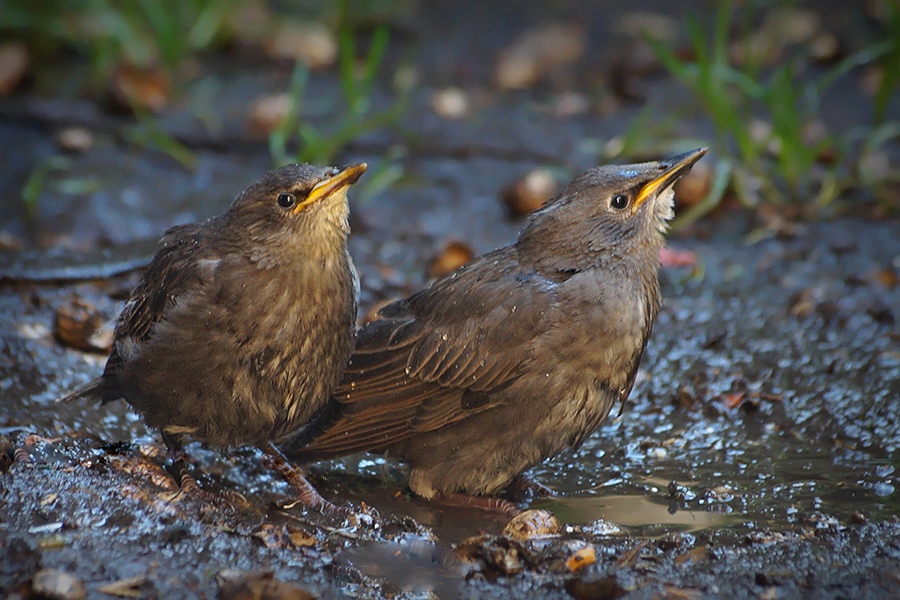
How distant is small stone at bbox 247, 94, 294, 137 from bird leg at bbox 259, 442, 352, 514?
11.6ft

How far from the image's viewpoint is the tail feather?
482 centimetres

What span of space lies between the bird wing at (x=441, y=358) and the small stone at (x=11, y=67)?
15.2ft

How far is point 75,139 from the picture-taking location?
25.3 feet

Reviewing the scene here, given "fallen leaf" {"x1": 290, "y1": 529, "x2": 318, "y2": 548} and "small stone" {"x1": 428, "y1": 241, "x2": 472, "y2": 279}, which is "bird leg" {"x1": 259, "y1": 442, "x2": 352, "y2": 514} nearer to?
"fallen leaf" {"x1": 290, "y1": 529, "x2": 318, "y2": 548}

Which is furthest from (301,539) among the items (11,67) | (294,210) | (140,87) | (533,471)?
(11,67)

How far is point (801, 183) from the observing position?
7.34 meters

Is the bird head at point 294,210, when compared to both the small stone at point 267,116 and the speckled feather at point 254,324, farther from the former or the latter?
the small stone at point 267,116

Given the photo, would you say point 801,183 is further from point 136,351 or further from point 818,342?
point 136,351

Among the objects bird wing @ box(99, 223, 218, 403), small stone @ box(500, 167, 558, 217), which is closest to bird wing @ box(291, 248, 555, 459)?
bird wing @ box(99, 223, 218, 403)

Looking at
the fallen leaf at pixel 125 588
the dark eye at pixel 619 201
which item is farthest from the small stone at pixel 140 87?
the fallen leaf at pixel 125 588

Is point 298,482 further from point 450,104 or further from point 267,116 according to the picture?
point 450,104

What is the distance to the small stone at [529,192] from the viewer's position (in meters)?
7.22

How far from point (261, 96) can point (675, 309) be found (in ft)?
12.2

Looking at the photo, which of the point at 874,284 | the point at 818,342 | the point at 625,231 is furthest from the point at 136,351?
the point at 874,284
